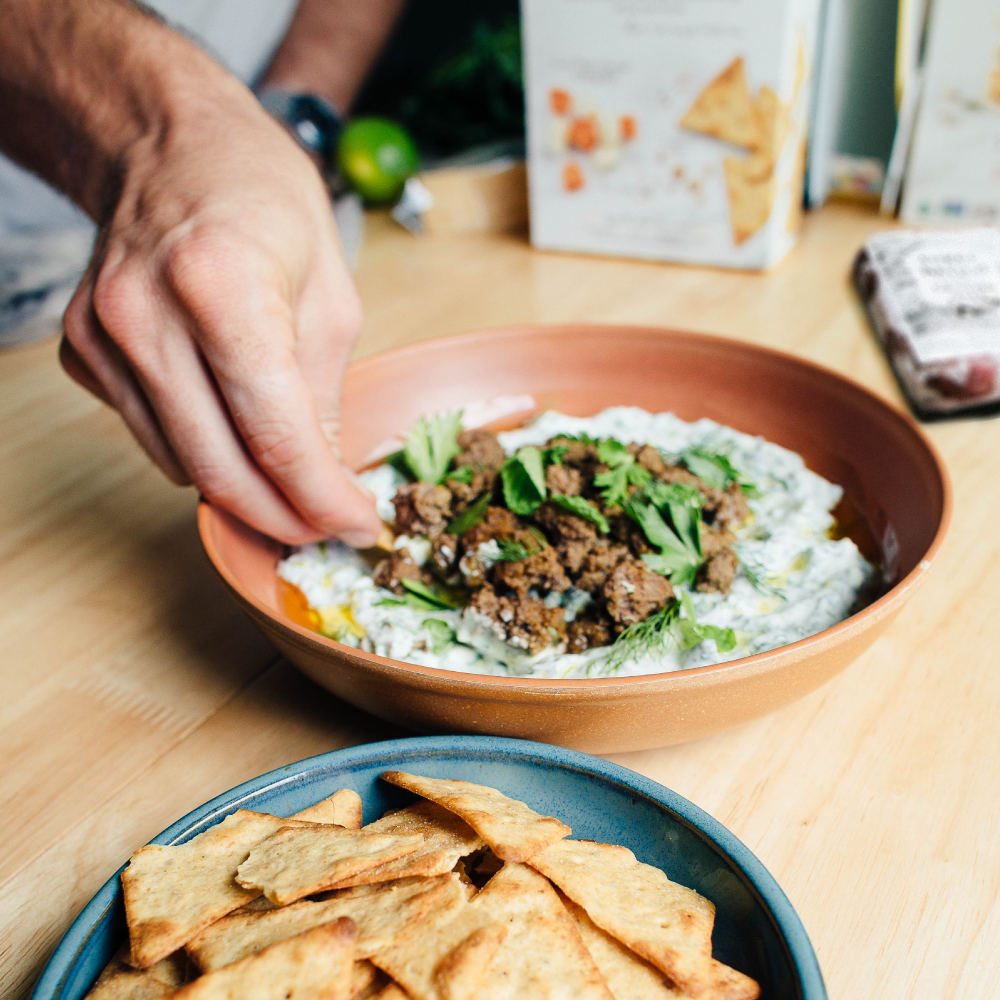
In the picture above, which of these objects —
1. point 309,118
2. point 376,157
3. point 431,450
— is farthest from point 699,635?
point 309,118

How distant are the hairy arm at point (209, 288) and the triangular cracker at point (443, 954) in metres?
0.52

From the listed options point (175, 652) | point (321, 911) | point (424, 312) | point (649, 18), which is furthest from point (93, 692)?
point (649, 18)

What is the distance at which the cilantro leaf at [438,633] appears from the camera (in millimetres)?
912

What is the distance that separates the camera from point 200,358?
0.95 meters

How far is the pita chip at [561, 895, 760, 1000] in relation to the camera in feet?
1.88

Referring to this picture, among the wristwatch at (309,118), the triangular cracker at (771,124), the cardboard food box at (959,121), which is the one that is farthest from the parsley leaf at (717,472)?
the wristwatch at (309,118)

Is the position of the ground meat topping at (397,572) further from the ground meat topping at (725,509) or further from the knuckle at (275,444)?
the ground meat topping at (725,509)

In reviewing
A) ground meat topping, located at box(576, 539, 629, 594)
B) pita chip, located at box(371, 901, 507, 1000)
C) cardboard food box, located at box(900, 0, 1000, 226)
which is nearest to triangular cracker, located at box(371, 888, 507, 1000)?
pita chip, located at box(371, 901, 507, 1000)

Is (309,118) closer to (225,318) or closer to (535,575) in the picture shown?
(225,318)

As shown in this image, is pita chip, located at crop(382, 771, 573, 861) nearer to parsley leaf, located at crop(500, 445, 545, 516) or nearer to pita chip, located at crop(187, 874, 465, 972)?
pita chip, located at crop(187, 874, 465, 972)

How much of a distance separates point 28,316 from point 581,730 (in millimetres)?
1666

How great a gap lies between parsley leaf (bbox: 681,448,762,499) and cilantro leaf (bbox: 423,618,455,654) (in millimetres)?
382

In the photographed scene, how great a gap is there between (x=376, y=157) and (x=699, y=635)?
→ 1905mm

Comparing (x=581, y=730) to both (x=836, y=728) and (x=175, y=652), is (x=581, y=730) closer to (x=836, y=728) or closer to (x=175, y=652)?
(x=836, y=728)
